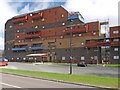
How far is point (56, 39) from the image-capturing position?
281ft

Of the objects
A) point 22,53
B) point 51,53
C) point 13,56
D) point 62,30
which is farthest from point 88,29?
point 13,56

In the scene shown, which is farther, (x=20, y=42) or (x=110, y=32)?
(x=20, y=42)

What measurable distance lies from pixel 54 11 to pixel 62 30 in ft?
28.8

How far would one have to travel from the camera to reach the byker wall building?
238 ft

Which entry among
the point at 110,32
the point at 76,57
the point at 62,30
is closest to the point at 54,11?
the point at 62,30

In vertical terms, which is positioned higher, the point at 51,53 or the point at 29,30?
the point at 29,30

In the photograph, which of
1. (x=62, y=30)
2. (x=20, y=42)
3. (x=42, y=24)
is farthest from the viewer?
(x=20, y=42)

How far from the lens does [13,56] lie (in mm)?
99750

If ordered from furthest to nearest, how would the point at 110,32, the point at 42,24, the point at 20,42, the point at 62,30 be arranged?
the point at 20,42 → the point at 42,24 → the point at 62,30 → the point at 110,32

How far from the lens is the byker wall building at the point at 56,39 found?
72.6 m

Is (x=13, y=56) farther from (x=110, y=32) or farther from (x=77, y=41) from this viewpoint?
(x=110, y=32)

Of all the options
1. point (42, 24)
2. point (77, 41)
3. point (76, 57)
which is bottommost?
point (76, 57)

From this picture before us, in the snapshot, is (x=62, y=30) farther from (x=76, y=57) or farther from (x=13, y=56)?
(x=13, y=56)

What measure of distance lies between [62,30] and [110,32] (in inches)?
794
